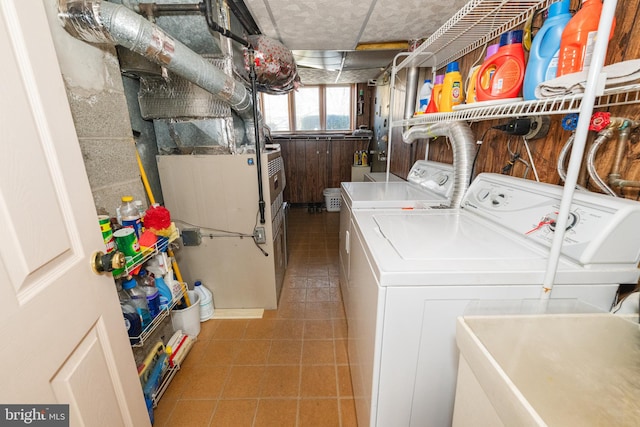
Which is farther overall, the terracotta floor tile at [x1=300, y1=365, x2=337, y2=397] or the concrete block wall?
the terracotta floor tile at [x1=300, y1=365, x2=337, y2=397]

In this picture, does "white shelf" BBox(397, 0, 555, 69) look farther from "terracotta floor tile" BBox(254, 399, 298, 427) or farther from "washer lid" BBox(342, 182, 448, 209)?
"terracotta floor tile" BBox(254, 399, 298, 427)

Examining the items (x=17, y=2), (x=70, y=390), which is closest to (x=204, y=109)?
(x=17, y=2)

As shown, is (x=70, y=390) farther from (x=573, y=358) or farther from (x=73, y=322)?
(x=573, y=358)

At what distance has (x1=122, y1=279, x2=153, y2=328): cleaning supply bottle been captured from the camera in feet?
4.21

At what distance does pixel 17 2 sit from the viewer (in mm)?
541

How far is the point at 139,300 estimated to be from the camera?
4.34 feet

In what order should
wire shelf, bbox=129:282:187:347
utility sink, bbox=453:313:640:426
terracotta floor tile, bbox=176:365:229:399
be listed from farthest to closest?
terracotta floor tile, bbox=176:365:229:399 → wire shelf, bbox=129:282:187:347 → utility sink, bbox=453:313:640:426

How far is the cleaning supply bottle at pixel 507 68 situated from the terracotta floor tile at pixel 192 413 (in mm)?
2049

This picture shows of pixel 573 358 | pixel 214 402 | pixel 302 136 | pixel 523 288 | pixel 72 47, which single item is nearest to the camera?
pixel 573 358

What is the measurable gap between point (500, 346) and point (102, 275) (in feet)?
3.57

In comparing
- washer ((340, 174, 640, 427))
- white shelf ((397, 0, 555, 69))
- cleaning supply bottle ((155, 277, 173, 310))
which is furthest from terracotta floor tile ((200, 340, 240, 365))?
white shelf ((397, 0, 555, 69))

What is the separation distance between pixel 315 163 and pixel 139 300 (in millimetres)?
4165
